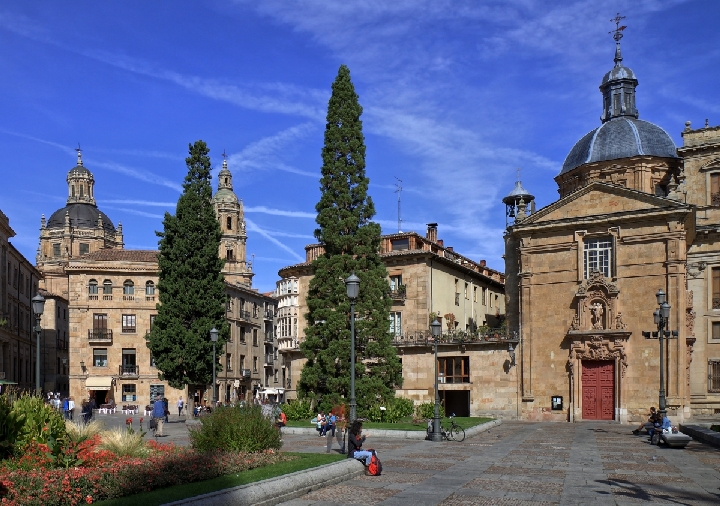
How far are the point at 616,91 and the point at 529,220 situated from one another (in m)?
16.2

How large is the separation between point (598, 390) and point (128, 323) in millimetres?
41750

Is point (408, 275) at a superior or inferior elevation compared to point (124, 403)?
superior

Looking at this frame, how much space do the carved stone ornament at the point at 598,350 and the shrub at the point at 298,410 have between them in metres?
15.0

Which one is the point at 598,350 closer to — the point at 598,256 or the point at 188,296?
the point at 598,256

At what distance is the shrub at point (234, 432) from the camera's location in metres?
17.2

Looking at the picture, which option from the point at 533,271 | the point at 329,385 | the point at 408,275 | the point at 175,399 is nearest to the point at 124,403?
the point at 175,399

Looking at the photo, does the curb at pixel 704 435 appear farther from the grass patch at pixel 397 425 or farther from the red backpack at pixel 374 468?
the red backpack at pixel 374 468

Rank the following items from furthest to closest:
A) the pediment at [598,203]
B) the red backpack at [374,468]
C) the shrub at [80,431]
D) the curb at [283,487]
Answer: the pediment at [598,203], the red backpack at [374,468], the shrub at [80,431], the curb at [283,487]

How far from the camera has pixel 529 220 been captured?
44.4 meters

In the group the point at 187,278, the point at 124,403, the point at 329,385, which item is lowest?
the point at 124,403

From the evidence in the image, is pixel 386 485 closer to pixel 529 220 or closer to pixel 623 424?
pixel 623 424

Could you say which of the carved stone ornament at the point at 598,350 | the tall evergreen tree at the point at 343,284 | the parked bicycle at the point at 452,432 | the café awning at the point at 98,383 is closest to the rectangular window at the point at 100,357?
the café awning at the point at 98,383

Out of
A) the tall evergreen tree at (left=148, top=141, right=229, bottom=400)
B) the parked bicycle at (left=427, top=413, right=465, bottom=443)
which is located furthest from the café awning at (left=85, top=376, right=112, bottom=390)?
the parked bicycle at (left=427, top=413, right=465, bottom=443)

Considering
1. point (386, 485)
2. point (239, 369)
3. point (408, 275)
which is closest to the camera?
point (386, 485)
